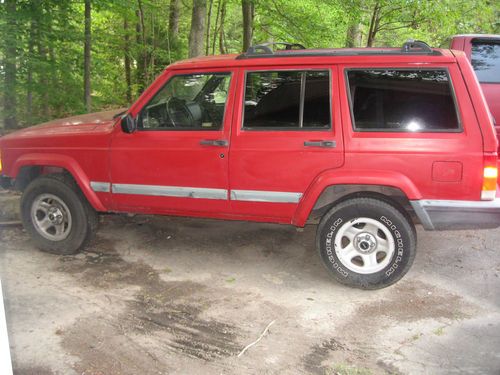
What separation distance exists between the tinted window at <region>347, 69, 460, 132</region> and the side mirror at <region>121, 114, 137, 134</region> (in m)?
1.94

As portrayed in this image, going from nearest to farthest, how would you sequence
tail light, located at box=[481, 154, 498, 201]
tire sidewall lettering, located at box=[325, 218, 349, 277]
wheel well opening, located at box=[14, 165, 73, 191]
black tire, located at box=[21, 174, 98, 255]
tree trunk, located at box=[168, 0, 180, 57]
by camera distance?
tail light, located at box=[481, 154, 498, 201] < tire sidewall lettering, located at box=[325, 218, 349, 277] < black tire, located at box=[21, 174, 98, 255] < wheel well opening, located at box=[14, 165, 73, 191] < tree trunk, located at box=[168, 0, 180, 57]

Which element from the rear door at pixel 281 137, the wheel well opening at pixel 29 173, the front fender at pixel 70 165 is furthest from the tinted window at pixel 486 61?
the wheel well opening at pixel 29 173

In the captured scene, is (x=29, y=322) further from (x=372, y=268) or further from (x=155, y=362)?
(x=372, y=268)

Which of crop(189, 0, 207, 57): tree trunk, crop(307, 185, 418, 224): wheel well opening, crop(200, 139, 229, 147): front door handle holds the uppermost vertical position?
crop(189, 0, 207, 57): tree trunk

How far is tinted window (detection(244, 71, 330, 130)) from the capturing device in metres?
3.91

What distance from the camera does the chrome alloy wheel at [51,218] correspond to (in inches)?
186

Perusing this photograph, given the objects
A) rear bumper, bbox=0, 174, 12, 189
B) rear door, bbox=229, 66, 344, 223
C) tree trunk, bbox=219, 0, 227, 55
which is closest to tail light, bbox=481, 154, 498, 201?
rear door, bbox=229, 66, 344, 223

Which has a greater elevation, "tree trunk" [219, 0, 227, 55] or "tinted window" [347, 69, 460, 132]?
"tree trunk" [219, 0, 227, 55]

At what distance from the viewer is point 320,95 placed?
3910 millimetres

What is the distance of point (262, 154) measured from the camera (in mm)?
4000

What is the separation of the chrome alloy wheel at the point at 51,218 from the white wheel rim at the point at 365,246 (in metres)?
2.69

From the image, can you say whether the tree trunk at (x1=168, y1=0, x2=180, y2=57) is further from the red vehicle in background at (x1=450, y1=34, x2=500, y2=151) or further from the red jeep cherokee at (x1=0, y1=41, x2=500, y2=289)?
the red jeep cherokee at (x1=0, y1=41, x2=500, y2=289)

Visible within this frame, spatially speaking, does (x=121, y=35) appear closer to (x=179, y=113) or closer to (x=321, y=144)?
(x=179, y=113)

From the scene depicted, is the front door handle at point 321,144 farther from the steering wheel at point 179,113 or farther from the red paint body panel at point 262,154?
the steering wheel at point 179,113
